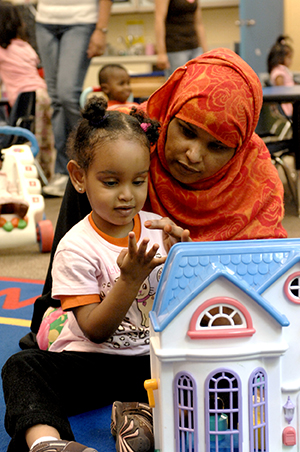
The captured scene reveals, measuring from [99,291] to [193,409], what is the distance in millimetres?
326

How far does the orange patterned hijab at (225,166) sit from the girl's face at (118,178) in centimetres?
23

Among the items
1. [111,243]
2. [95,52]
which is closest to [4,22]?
[95,52]

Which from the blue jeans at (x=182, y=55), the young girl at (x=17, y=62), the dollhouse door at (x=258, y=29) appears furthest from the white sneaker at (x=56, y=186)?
the dollhouse door at (x=258, y=29)

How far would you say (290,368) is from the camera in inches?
26.6

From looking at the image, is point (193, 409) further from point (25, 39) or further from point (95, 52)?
point (25, 39)

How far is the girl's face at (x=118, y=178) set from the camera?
34.4 inches

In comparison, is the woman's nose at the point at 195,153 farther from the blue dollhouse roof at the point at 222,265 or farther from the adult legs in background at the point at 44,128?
the adult legs in background at the point at 44,128

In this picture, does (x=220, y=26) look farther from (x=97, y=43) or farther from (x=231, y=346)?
(x=231, y=346)

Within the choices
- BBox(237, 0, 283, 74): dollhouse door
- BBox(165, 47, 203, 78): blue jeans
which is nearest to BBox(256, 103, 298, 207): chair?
BBox(165, 47, 203, 78): blue jeans

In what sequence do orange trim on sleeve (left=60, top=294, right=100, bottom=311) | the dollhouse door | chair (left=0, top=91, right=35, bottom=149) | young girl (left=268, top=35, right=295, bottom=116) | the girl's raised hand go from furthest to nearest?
the dollhouse door < young girl (left=268, top=35, right=295, bottom=116) < chair (left=0, top=91, right=35, bottom=149) < orange trim on sleeve (left=60, top=294, right=100, bottom=311) < the girl's raised hand

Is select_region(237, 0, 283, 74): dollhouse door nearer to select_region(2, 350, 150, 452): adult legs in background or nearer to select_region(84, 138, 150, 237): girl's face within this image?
select_region(84, 138, 150, 237): girl's face

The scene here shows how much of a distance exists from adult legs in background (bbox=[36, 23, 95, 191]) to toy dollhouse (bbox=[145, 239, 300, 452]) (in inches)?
85.8

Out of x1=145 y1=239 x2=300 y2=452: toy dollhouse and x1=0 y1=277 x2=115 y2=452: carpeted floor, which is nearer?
x1=145 y1=239 x2=300 y2=452: toy dollhouse

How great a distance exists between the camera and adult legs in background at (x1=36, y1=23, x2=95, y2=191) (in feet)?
8.59
